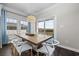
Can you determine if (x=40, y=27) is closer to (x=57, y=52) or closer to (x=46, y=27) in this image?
(x=46, y=27)

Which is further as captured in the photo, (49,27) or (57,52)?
(49,27)

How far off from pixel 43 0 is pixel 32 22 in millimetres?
396

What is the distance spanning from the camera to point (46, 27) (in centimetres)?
158

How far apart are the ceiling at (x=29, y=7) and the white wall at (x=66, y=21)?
0.22 feet

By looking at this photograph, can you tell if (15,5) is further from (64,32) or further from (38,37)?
(64,32)

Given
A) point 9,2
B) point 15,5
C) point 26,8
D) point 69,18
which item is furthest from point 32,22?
point 69,18

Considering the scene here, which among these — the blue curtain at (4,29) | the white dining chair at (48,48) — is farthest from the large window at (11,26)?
the white dining chair at (48,48)

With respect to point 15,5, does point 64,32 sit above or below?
below

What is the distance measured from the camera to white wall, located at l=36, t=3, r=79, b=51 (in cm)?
140

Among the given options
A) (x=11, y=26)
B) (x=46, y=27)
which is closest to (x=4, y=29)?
(x=11, y=26)

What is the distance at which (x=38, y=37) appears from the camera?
154 cm

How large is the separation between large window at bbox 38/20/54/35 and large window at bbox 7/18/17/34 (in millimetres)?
399

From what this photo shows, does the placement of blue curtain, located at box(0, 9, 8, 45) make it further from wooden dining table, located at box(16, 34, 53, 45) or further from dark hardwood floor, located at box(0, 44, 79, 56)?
wooden dining table, located at box(16, 34, 53, 45)

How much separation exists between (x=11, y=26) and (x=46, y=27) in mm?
576
